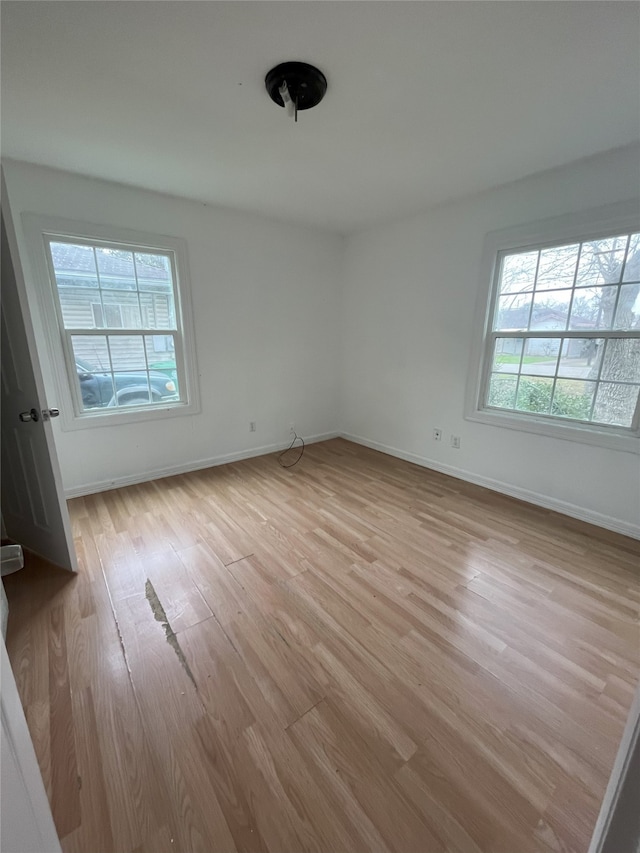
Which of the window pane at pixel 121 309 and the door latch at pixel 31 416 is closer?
the door latch at pixel 31 416

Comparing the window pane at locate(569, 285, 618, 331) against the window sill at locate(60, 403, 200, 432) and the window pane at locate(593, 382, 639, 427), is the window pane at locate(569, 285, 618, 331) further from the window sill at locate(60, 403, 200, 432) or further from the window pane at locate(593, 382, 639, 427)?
the window sill at locate(60, 403, 200, 432)

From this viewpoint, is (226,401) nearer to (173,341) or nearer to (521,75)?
(173,341)

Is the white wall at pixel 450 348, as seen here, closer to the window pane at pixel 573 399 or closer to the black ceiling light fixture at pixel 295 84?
Answer: the window pane at pixel 573 399

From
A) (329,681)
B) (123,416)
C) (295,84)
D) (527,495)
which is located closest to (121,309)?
(123,416)

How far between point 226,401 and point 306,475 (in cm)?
115

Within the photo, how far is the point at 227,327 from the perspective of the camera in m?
3.41

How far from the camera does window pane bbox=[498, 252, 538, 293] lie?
104 inches

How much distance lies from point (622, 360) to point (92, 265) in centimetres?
398

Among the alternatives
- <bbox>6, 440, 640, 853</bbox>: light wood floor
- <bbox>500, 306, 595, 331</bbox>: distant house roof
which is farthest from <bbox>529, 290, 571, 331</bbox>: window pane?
<bbox>6, 440, 640, 853</bbox>: light wood floor

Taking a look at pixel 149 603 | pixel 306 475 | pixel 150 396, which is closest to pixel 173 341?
pixel 150 396

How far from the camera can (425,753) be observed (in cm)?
113

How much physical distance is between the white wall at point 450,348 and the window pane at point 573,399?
23 cm

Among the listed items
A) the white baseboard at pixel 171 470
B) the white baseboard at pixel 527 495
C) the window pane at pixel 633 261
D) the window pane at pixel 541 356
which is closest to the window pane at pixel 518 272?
the window pane at pixel 541 356

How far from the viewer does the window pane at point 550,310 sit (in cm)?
251
